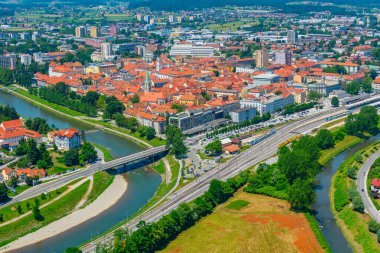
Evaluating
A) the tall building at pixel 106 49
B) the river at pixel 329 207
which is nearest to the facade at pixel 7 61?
the tall building at pixel 106 49

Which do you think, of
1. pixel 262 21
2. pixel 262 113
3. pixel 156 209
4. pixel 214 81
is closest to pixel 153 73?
pixel 214 81

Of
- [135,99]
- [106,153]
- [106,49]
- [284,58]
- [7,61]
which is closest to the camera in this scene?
[106,153]

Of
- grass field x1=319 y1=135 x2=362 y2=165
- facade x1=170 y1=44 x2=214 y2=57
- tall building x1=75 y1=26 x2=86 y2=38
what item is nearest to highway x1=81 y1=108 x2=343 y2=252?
grass field x1=319 y1=135 x2=362 y2=165

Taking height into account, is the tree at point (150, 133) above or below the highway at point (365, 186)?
above

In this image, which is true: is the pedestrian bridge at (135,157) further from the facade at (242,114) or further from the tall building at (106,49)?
the tall building at (106,49)

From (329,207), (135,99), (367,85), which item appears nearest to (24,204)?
(329,207)

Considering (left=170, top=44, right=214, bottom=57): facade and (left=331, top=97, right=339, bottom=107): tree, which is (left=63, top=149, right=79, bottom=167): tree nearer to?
(left=331, top=97, right=339, bottom=107): tree

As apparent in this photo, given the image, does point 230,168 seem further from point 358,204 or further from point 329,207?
point 358,204
